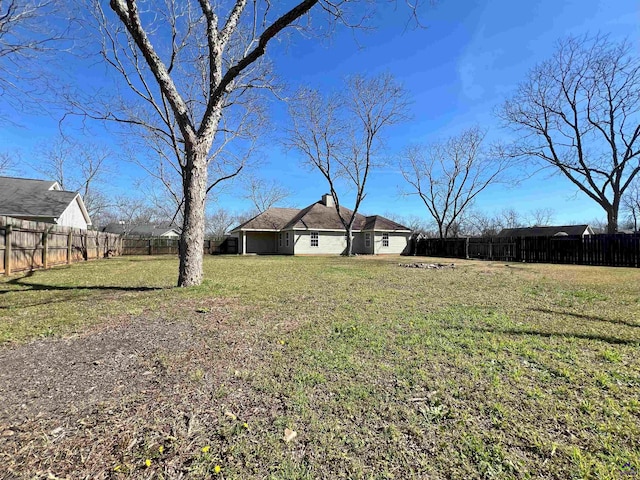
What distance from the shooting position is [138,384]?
240cm

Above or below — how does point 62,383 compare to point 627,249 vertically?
below

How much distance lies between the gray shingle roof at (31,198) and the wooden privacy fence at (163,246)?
558 cm

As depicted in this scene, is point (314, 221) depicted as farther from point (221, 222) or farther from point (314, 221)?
point (221, 222)

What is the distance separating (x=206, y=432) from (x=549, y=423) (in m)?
2.16

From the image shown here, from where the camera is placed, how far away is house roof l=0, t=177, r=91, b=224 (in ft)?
56.4

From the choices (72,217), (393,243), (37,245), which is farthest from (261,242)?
(37,245)

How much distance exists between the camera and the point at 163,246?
26.0 metres

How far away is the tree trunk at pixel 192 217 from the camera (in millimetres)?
6535

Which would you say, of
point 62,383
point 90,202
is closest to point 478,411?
point 62,383

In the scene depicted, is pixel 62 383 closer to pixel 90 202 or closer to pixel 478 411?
pixel 478 411

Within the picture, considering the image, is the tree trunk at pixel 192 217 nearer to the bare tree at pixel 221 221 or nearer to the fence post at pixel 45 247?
the fence post at pixel 45 247

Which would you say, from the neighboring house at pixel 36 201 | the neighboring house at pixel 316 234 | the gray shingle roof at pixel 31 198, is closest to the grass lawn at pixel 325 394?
the neighboring house at pixel 36 201

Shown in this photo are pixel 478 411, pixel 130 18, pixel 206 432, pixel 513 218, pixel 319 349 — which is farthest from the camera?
pixel 513 218

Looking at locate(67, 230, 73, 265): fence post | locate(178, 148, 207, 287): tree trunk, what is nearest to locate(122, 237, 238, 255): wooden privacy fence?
locate(67, 230, 73, 265): fence post
